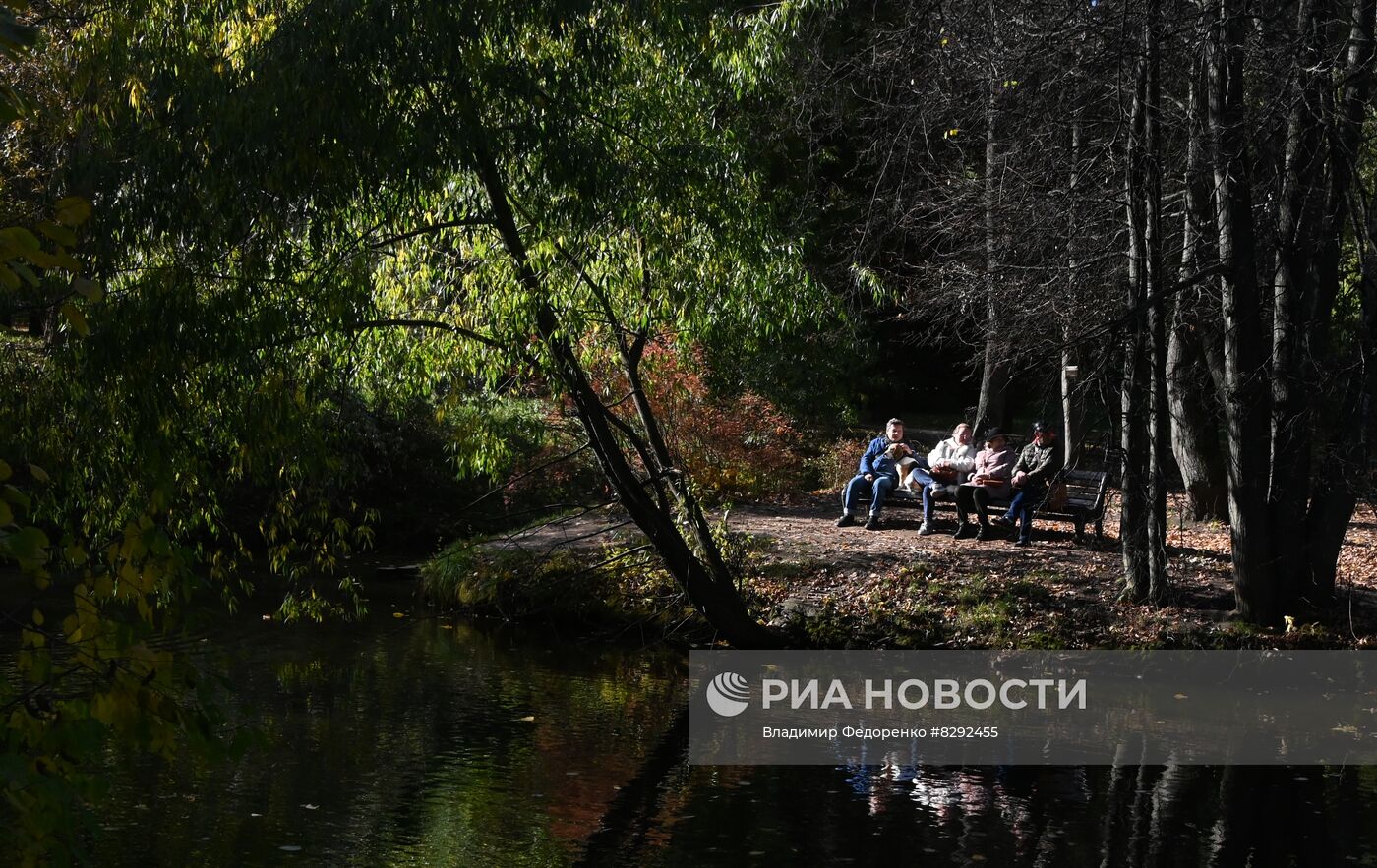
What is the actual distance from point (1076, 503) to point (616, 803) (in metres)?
7.66

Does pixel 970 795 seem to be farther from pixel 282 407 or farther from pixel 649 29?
pixel 649 29

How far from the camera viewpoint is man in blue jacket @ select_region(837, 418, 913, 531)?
1535 centimetres

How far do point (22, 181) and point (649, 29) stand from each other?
721cm

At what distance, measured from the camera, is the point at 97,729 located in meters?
2.80

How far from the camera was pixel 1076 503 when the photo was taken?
1452cm

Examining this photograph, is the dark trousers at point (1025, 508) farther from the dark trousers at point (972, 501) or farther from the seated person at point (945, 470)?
the seated person at point (945, 470)

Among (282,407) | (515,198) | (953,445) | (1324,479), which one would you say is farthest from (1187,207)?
(282,407)

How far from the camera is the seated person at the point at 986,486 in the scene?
14.5 m

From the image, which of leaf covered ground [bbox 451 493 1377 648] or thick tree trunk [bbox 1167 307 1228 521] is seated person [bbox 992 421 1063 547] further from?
thick tree trunk [bbox 1167 307 1228 521]

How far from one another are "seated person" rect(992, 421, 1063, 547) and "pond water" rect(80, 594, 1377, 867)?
189 inches

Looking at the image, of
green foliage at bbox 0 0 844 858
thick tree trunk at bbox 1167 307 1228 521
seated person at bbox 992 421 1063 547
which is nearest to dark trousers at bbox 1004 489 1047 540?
seated person at bbox 992 421 1063 547

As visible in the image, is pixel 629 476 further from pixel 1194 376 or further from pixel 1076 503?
pixel 1194 376

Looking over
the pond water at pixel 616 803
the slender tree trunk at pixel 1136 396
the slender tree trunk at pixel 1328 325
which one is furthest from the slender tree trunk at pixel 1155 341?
the pond water at pixel 616 803

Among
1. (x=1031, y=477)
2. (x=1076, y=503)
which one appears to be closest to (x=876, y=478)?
(x=1031, y=477)
